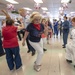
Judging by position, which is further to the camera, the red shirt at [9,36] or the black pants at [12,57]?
the black pants at [12,57]

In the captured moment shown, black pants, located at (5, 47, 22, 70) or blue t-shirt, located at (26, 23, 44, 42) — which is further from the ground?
blue t-shirt, located at (26, 23, 44, 42)

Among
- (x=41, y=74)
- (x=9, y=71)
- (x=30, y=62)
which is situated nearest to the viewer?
(x=41, y=74)

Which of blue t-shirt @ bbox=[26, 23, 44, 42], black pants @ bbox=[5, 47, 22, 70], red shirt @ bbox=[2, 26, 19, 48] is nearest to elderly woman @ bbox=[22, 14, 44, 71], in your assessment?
blue t-shirt @ bbox=[26, 23, 44, 42]

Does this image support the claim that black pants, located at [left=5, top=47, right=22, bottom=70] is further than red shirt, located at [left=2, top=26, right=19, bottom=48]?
Yes

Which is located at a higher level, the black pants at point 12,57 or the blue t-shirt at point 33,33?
the blue t-shirt at point 33,33

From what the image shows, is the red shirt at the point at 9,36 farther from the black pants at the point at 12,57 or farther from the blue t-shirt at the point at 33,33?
the blue t-shirt at the point at 33,33

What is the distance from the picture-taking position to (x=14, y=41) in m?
3.89

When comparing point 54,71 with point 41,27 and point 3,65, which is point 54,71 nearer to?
point 41,27

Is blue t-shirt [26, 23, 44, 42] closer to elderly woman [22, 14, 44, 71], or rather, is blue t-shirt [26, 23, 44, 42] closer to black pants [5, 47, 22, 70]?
elderly woman [22, 14, 44, 71]

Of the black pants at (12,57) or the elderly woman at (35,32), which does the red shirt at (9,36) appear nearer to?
the black pants at (12,57)

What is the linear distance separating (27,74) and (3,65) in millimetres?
1023

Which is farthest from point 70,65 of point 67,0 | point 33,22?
point 67,0

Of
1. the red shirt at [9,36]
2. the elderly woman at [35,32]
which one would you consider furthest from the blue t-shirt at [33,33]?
the red shirt at [9,36]

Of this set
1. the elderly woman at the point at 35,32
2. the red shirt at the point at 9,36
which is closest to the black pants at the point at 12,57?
the red shirt at the point at 9,36
